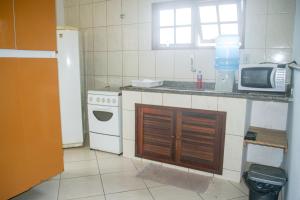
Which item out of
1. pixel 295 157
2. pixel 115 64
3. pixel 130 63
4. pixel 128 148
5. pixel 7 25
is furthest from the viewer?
pixel 115 64

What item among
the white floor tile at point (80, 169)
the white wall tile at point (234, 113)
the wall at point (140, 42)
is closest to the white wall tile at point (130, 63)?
the wall at point (140, 42)

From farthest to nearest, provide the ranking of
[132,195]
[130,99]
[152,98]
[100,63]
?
[100,63] → [130,99] → [152,98] → [132,195]

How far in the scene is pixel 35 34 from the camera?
1973mm

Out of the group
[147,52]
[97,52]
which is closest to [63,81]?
[97,52]

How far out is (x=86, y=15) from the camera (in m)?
3.83

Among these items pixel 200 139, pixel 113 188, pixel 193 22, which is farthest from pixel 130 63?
pixel 113 188

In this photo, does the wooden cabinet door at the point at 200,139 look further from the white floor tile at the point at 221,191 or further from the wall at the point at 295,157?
the wall at the point at 295,157

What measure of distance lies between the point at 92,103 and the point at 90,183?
3.73ft

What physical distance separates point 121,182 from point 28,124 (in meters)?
1.08

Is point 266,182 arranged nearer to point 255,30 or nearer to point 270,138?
point 270,138

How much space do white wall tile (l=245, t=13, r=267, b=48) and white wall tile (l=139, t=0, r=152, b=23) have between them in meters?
1.27

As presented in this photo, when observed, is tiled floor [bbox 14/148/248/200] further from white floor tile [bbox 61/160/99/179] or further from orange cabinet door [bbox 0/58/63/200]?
orange cabinet door [bbox 0/58/63/200]

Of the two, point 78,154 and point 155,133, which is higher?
point 155,133

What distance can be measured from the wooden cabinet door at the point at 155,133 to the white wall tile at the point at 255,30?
1.20 metres
